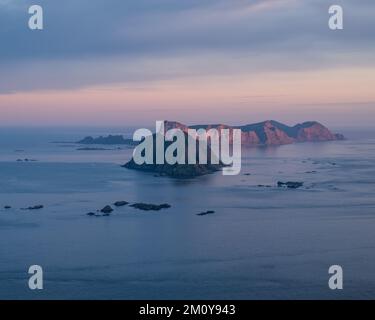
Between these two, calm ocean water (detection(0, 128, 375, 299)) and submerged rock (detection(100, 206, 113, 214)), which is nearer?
calm ocean water (detection(0, 128, 375, 299))

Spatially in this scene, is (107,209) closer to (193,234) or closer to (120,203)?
(120,203)

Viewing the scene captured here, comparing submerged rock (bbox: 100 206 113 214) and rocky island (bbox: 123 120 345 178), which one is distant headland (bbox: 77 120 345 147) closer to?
rocky island (bbox: 123 120 345 178)

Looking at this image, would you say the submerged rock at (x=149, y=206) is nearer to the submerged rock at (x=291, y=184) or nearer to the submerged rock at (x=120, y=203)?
the submerged rock at (x=120, y=203)

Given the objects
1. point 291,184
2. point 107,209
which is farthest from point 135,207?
Result: point 291,184

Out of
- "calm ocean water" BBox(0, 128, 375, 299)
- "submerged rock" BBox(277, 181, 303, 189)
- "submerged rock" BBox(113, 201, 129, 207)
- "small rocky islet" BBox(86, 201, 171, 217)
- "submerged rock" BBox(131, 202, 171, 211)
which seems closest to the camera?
"calm ocean water" BBox(0, 128, 375, 299)

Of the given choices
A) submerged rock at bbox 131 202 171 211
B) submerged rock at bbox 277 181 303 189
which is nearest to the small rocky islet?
submerged rock at bbox 131 202 171 211

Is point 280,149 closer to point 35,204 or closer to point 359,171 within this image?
point 359,171
